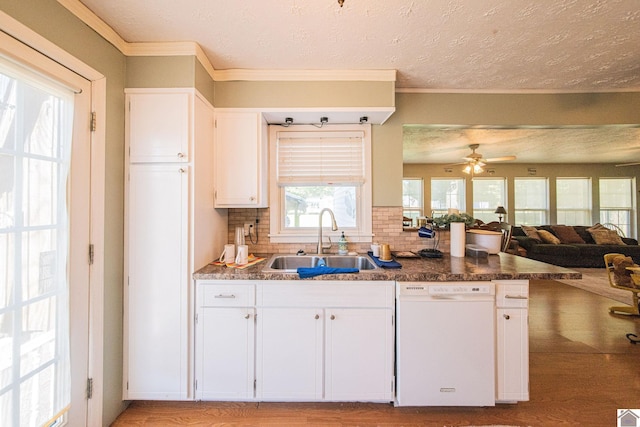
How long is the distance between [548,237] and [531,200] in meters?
1.62

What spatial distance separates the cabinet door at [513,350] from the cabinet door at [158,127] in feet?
8.06

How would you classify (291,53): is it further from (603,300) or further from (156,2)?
(603,300)

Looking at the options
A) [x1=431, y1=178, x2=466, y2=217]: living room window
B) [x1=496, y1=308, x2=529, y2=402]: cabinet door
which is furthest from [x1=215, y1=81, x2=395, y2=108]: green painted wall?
[x1=431, y1=178, x2=466, y2=217]: living room window

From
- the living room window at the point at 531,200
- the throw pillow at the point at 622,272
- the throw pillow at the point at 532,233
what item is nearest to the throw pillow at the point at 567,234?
the throw pillow at the point at 532,233

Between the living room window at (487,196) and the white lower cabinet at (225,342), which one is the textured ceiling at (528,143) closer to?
the living room window at (487,196)

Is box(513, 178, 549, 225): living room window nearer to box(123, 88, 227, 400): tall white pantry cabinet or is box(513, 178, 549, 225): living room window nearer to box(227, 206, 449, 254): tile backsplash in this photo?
box(227, 206, 449, 254): tile backsplash

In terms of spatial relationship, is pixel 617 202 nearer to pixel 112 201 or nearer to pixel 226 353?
pixel 226 353

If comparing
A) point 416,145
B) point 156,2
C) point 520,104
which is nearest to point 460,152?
point 416,145

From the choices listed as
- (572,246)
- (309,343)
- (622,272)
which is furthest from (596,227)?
(309,343)

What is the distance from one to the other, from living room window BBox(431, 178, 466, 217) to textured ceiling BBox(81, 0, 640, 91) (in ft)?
17.1

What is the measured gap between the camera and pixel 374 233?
2.47m

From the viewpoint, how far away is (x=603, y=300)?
12.3ft

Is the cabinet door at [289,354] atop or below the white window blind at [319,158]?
below

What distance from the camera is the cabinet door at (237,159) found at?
208cm
